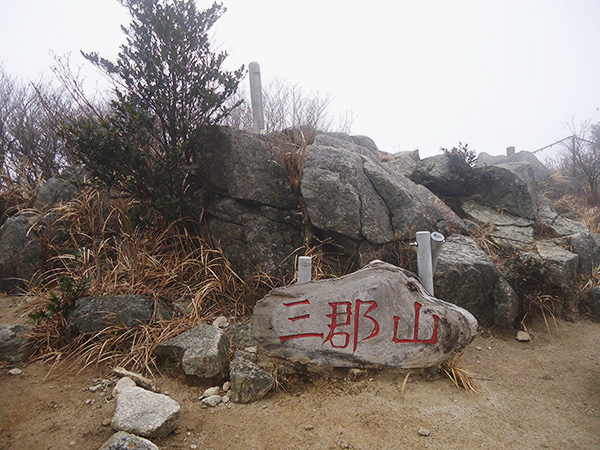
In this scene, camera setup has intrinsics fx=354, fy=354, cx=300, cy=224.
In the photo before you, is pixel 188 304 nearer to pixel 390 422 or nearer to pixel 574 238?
pixel 390 422

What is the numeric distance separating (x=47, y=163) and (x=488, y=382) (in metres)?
7.24

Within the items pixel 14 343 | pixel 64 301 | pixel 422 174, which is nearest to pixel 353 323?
pixel 64 301

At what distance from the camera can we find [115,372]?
2.67 m

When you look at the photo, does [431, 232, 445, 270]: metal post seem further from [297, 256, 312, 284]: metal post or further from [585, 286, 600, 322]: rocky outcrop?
[585, 286, 600, 322]: rocky outcrop

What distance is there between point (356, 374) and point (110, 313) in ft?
6.89

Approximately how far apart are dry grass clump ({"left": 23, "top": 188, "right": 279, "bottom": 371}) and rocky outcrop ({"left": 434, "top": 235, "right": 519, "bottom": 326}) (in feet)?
5.88

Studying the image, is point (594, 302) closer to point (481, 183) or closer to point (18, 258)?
point (481, 183)

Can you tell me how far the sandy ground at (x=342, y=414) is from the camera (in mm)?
2066

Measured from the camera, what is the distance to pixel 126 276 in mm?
3613

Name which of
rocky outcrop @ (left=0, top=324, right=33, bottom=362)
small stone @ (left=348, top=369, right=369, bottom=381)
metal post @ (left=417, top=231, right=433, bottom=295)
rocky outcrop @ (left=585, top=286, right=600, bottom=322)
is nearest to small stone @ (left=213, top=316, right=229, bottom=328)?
small stone @ (left=348, top=369, right=369, bottom=381)

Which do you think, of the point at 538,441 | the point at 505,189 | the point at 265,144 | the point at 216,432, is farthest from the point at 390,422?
the point at 505,189

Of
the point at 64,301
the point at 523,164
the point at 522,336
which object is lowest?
the point at 522,336

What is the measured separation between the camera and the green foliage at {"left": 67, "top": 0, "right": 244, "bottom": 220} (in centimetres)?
361

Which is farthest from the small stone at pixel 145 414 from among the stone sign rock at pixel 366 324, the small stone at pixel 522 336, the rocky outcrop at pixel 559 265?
the rocky outcrop at pixel 559 265
